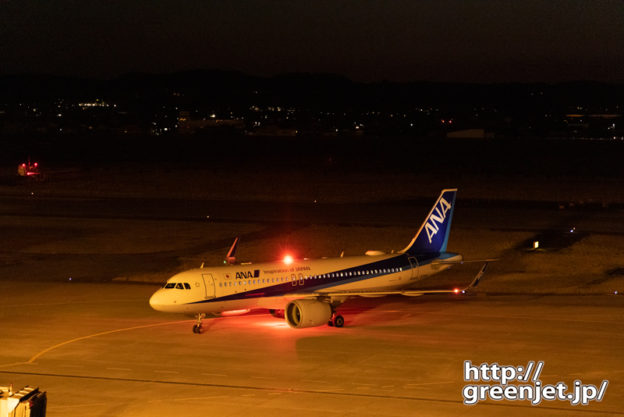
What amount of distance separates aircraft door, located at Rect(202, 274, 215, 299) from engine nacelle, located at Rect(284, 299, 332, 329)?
3.58 metres

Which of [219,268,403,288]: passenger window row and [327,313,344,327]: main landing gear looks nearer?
[219,268,403,288]: passenger window row

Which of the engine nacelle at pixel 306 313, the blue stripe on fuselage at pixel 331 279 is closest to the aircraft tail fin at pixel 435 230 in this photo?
the blue stripe on fuselage at pixel 331 279

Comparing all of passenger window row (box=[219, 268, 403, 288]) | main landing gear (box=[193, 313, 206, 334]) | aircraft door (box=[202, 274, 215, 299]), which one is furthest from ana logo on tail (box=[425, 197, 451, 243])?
main landing gear (box=[193, 313, 206, 334])

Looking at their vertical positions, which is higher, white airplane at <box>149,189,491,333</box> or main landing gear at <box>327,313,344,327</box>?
white airplane at <box>149,189,491,333</box>

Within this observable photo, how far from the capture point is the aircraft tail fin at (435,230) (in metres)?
44.1

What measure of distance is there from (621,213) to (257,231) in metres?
37.7

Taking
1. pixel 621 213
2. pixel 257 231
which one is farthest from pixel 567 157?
pixel 257 231

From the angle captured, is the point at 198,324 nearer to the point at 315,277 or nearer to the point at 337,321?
the point at 315,277

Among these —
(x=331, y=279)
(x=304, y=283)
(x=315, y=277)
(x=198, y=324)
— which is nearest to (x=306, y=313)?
(x=304, y=283)

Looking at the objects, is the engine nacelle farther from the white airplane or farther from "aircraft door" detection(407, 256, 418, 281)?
"aircraft door" detection(407, 256, 418, 281)

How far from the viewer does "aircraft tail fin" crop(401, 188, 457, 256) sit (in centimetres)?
4412

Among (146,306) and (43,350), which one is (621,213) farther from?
(43,350)

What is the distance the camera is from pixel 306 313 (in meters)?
37.0

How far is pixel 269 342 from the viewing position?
3625 cm
